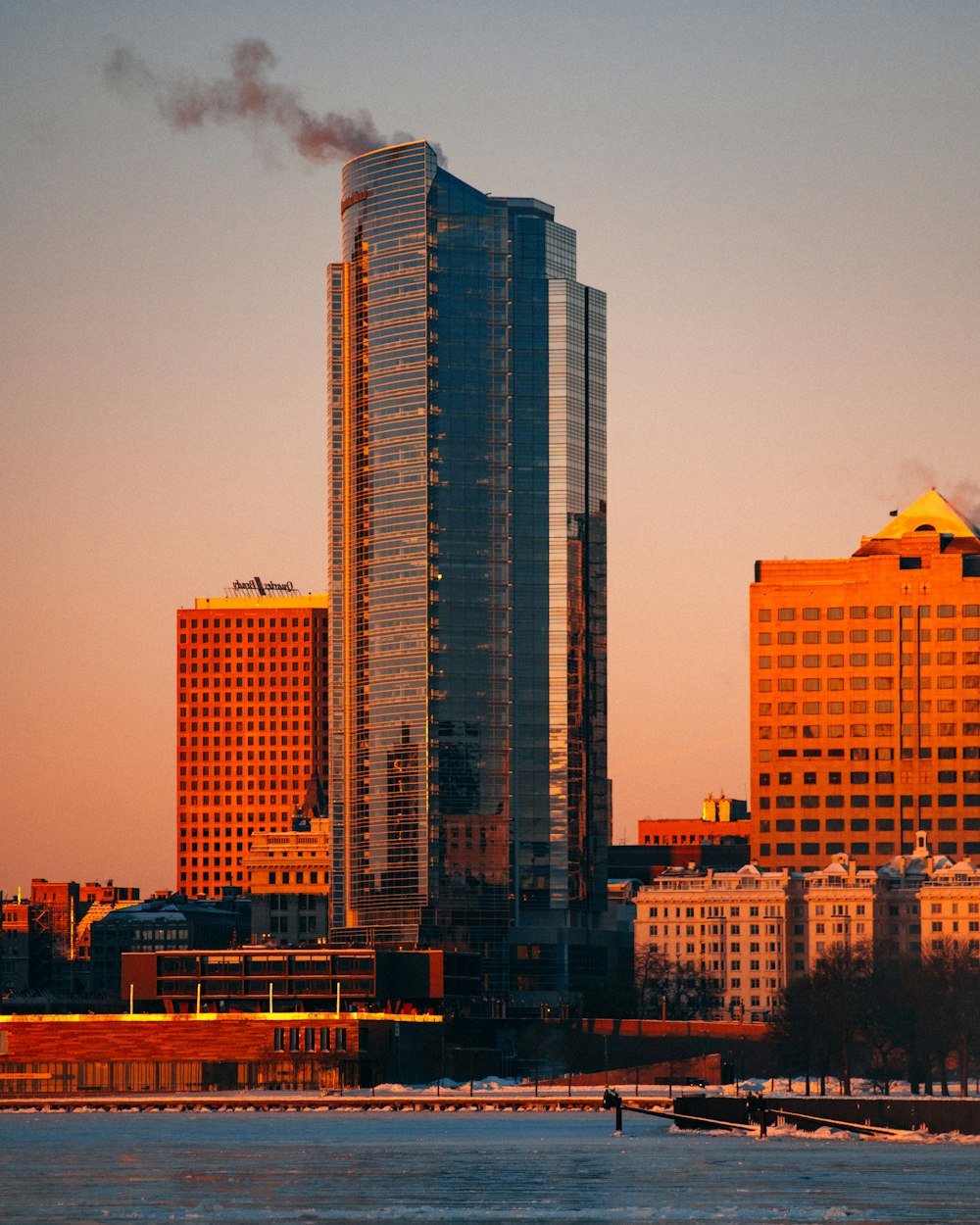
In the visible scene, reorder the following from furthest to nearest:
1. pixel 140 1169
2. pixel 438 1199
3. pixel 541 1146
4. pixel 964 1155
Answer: pixel 541 1146, pixel 964 1155, pixel 140 1169, pixel 438 1199

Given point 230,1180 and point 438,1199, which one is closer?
point 438,1199

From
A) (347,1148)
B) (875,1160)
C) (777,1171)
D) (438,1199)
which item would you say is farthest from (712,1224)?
(347,1148)

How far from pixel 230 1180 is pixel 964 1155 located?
171 feet

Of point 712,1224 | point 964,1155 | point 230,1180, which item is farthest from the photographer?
point 964,1155

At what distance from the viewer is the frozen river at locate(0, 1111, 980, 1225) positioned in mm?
138750

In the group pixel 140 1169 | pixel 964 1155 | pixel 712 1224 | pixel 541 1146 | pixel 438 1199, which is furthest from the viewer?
pixel 541 1146

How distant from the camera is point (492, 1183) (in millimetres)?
159750

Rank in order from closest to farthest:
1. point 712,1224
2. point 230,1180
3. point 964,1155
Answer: point 712,1224 → point 230,1180 → point 964,1155

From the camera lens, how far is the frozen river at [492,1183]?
139 meters

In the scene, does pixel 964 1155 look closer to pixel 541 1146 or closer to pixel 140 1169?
pixel 541 1146

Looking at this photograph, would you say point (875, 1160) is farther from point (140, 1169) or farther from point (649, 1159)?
point (140, 1169)

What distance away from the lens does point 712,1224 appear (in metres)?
133

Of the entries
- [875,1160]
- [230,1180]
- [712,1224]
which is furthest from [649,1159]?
[712,1224]

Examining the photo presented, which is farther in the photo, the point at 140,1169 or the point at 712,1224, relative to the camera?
the point at 140,1169
